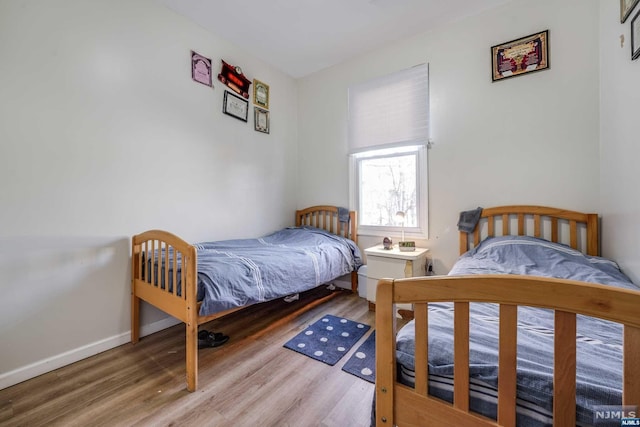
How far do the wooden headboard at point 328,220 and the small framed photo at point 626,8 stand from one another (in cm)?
237

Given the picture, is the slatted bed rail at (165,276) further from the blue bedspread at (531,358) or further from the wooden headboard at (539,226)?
the wooden headboard at (539,226)

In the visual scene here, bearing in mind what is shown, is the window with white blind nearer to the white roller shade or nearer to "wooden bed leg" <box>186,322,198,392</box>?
the white roller shade

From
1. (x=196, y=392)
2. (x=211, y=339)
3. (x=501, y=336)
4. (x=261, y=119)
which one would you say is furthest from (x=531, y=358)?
(x=261, y=119)

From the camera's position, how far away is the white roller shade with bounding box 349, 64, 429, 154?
106 inches

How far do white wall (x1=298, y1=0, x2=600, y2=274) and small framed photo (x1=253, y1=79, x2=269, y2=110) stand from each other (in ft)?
3.88

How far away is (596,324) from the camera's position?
0.97 metres

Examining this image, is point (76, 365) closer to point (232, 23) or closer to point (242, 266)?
point (242, 266)

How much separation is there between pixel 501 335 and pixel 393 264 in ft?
5.80

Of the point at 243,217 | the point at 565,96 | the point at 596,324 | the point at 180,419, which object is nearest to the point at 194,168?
the point at 243,217

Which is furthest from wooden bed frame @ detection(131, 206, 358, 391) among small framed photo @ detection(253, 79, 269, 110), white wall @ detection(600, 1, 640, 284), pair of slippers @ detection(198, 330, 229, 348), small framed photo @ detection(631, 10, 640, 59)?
small framed photo @ detection(631, 10, 640, 59)

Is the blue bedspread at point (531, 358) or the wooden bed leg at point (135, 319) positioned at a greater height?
the blue bedspread at point (531, 358)

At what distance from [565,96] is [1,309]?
4.10 metres

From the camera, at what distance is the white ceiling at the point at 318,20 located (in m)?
2.28

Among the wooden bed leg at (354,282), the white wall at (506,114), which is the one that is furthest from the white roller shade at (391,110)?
the wooden bed leg at (354,282)
